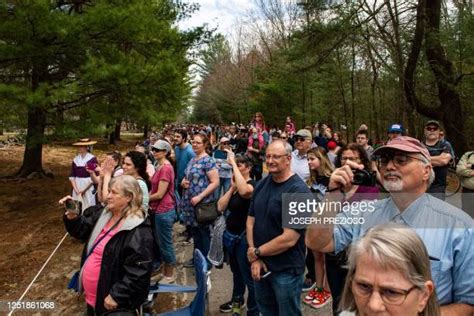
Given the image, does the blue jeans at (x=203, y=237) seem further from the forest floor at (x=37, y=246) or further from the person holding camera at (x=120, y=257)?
the person holding camera at (x=120, y=257)

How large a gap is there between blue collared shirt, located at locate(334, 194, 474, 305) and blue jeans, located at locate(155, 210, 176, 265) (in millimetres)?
3429

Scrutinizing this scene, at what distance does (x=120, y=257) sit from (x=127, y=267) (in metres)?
0.10

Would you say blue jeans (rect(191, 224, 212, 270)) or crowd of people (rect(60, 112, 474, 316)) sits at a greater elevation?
crowd of people (rect(60, 112, 474, 316))

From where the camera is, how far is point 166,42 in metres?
11.3

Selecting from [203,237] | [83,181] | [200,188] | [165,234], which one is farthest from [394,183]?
[83,181]

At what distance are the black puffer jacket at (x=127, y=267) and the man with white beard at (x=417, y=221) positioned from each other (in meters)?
1.27

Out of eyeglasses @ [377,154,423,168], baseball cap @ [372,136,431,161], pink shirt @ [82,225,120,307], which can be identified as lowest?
pink shirt @ [82,225,120,307]

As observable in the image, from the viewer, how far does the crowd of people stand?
1.35 m

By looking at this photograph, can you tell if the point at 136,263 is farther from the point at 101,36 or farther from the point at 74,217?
the point at 101,36

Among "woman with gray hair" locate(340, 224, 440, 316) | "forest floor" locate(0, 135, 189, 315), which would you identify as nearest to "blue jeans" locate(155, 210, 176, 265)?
"forest floor" locate(0, 135, 189, 315)

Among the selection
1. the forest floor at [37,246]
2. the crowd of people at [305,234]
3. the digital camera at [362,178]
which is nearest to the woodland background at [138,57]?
the forest floor at [37,246]

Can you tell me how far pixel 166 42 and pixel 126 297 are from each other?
9.90 m

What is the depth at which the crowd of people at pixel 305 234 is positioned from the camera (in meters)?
1.35

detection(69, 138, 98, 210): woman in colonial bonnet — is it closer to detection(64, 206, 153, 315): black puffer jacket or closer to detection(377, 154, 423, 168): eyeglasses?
detection(64, 206, 153, 315): black puffer jacket
